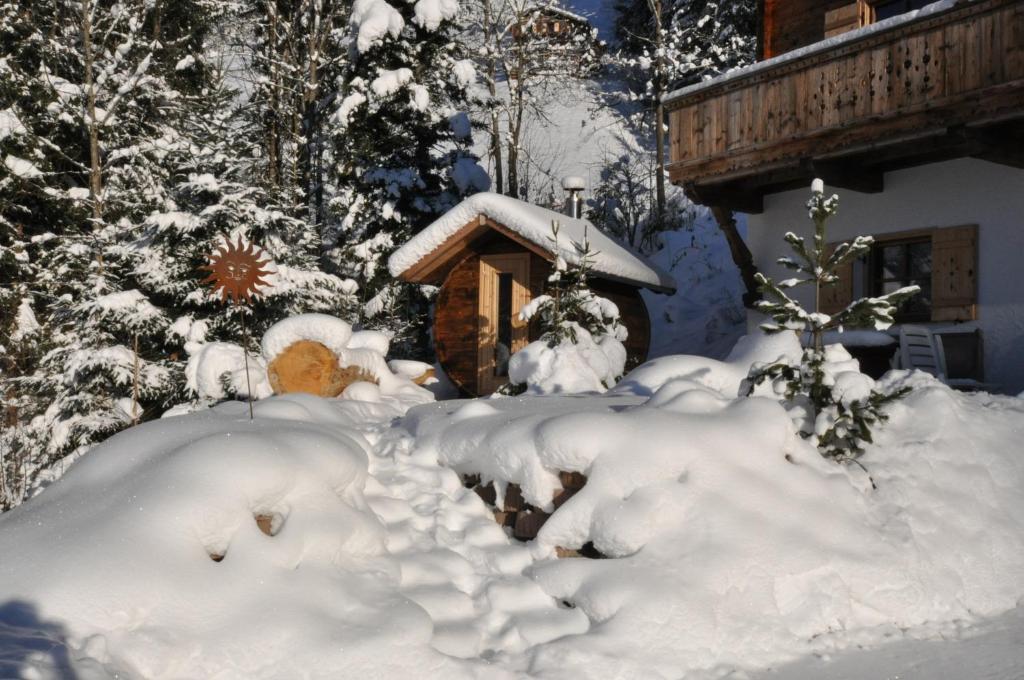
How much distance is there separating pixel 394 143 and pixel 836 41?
27.5ft

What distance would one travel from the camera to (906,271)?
35.3 ft

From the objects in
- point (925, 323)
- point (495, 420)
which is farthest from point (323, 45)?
point (495, 420)

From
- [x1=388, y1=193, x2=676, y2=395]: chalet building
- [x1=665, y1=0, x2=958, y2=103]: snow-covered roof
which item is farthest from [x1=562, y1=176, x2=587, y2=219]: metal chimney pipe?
[x1=665, y1=0, x2=958, y2=103]: snow-covered roof

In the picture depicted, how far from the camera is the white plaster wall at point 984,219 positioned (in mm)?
9320

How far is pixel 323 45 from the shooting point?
19344mm

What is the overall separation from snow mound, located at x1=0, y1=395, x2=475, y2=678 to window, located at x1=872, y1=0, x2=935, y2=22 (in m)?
10.2

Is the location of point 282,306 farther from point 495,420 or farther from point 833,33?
point 833,33

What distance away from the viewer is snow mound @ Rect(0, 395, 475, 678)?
3.15m

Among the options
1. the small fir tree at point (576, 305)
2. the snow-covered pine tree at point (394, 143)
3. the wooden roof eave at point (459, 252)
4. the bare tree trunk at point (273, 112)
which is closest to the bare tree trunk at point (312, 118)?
the bare tree trunk at point (273, 112)

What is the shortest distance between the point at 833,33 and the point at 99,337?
10.6 meters

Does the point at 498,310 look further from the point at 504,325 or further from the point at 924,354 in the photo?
the point at 924,354

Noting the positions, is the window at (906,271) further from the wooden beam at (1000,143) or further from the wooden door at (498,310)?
the wooden door at (498,310)

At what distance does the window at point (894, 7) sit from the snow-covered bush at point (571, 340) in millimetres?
5042

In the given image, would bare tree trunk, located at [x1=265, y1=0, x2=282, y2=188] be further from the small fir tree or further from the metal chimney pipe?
the small fir tree
